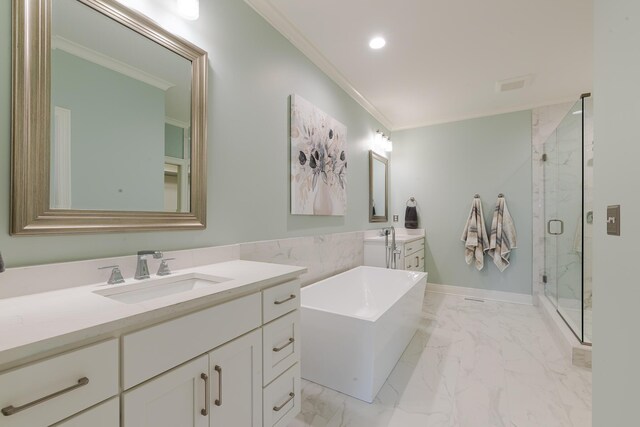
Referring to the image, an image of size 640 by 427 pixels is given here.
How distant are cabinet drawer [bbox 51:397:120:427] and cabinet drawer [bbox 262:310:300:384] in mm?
525

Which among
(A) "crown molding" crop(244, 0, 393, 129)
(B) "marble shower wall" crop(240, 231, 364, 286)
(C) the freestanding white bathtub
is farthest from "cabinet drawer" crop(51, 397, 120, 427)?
(A) "crown molding" crop(244, 0, 393, 129)

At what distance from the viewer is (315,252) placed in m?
2.38

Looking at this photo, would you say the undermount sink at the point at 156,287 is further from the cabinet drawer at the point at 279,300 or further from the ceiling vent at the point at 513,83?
the ceiling vent at the point at 513,83

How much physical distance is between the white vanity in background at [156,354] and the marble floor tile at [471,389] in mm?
464

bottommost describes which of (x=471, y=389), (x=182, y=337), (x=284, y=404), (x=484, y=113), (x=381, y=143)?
(x=471, y=389)

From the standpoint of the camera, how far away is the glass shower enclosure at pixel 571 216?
236 centimetres

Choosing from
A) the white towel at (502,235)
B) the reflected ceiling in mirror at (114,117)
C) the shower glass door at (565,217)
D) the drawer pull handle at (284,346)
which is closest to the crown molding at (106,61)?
the reflected ceiling in mirror at (114,117)

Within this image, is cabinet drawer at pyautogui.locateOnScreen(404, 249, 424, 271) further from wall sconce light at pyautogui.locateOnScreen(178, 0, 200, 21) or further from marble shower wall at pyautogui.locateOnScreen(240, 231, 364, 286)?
wall sconce light at pyautogui.locateOnScreen(178, 0, 200, 21)

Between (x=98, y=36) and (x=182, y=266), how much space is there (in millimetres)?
1030

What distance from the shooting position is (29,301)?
2.76 ft

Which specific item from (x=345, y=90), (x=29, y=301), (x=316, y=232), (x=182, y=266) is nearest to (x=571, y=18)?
(x=345, y=90)

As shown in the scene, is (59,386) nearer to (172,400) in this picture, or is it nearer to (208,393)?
(172,400)

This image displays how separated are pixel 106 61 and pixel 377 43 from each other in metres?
1.89

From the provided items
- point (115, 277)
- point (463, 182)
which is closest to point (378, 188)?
Result: point (463, 182)
